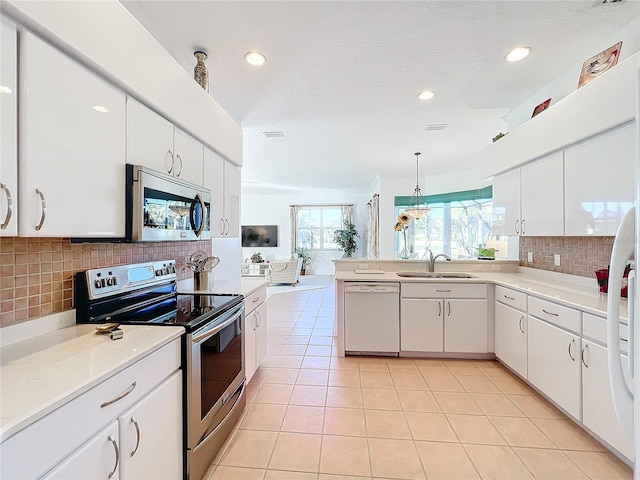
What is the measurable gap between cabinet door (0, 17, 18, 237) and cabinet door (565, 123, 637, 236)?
3004 millimetres

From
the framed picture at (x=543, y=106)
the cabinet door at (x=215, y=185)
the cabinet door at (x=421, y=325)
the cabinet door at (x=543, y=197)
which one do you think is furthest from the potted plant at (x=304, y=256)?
the framed picture at (x=543, y=106)

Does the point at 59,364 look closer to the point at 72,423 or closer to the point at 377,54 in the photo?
the point at 72,423

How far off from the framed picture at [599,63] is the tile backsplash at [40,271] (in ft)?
11.5

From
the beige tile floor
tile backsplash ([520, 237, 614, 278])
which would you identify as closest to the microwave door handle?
the beige tile floor

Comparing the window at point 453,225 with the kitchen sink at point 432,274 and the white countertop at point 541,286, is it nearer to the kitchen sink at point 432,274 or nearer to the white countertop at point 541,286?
the kitchen sink at point 432,274

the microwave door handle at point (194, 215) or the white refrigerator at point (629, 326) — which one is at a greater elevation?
the microwave door handle at point (194, 215)

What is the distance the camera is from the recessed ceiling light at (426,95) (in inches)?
114

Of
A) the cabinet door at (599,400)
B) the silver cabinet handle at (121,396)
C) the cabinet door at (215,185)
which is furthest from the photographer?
the cabinet door at (215,185)

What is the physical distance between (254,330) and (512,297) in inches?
91.4

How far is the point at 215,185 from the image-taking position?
2.50m

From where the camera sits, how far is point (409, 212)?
17.9 feet

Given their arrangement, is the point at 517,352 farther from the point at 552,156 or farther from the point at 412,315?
the point at 552,156

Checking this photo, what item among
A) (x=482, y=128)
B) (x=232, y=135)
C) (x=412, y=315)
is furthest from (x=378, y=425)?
(x=482, y=128)

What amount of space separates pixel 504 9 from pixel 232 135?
2248 mm
